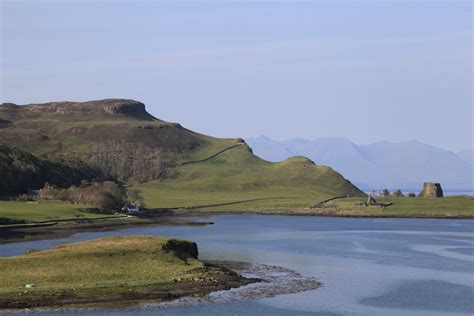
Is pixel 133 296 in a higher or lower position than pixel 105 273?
lower

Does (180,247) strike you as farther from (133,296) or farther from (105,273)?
(133,296)

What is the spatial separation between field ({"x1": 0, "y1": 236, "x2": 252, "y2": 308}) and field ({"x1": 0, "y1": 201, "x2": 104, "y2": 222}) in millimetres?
69241

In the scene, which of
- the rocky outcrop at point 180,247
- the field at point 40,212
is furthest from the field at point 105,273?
the field at point 40,212

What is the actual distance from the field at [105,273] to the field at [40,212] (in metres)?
69.2

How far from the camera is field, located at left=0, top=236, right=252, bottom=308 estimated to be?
63719 millimetres

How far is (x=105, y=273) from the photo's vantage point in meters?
71.4

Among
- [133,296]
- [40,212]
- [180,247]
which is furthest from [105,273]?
[40,212]

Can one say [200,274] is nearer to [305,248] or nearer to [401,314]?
[401,314]

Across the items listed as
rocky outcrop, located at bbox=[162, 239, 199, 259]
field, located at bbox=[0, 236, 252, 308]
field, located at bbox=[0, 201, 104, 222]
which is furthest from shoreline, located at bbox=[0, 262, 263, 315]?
field, located at bbox=[0, 201, 104, 222]

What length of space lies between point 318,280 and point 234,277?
9.10 metres

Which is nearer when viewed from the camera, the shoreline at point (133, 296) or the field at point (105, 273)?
the shoreline at point (133, 296)

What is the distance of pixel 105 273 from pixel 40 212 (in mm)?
94772

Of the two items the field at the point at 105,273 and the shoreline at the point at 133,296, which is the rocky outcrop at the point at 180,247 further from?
the shoreline at the point at 133,296

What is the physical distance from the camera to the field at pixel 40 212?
151m
